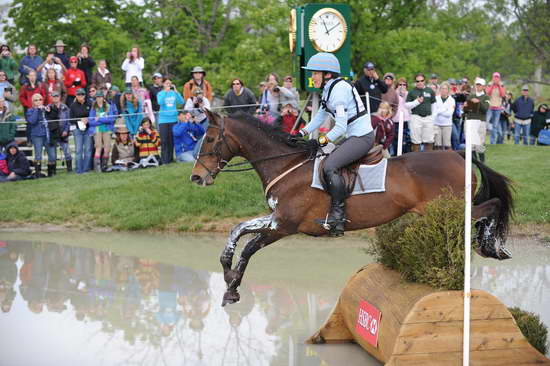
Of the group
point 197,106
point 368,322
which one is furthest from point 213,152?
point 197,106

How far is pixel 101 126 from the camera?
17.6 m

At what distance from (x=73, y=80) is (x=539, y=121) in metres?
13.9

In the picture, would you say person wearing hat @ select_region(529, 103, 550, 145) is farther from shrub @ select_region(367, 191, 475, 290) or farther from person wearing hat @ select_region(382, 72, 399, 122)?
shrub @ select_region(367, 191, 475, 290)

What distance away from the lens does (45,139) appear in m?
17.6

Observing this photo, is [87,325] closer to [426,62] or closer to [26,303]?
[26,303]

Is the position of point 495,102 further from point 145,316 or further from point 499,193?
point 145,316

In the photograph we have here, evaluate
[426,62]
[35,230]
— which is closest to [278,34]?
[426,62]

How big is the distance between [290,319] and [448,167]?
2609 mm

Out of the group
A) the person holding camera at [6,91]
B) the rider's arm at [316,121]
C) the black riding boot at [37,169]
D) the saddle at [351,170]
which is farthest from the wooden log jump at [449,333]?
the person holding camera at [6,91]

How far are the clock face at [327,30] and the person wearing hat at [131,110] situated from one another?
5.89 m

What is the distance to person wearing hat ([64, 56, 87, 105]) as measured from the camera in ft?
62.2

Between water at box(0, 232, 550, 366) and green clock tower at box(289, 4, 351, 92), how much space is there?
3.64 metres

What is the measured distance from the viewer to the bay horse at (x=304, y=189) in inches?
300

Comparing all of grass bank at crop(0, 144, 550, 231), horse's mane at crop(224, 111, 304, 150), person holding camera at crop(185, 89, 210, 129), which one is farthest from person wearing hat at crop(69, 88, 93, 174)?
horse's mane at crop(224, 111, 304, 150)
